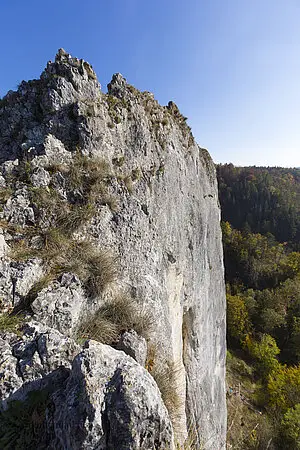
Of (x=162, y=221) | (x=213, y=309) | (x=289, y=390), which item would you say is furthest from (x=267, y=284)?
(x=162, y=221)

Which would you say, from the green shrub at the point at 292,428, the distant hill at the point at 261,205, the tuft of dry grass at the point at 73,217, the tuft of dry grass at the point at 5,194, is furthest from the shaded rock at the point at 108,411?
the distant hill at the point at 261,205

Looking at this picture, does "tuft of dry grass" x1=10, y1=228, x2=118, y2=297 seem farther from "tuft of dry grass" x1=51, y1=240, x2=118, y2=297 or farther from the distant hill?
the distant hill

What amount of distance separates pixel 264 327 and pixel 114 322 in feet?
143

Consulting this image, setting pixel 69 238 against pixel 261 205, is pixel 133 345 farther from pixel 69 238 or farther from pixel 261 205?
pixel 261 205

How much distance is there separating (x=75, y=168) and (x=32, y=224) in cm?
164

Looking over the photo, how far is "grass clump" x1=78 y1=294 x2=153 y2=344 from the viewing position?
358 centimetres

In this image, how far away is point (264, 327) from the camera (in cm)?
3928

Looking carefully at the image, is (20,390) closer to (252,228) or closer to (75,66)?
(75,66)

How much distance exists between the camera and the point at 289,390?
23047 millimetres

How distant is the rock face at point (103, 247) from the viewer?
86.4 inches

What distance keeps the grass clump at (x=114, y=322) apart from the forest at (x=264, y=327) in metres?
15.7

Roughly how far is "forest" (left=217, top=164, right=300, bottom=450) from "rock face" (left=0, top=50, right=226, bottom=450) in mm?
13443

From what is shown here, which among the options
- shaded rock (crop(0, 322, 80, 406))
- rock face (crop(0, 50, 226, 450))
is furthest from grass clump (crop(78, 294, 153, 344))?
shaded rock (crop(0, 322, 80, 406))

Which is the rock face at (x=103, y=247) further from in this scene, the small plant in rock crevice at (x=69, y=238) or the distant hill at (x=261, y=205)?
the distant hill at (x=261, y=205)
